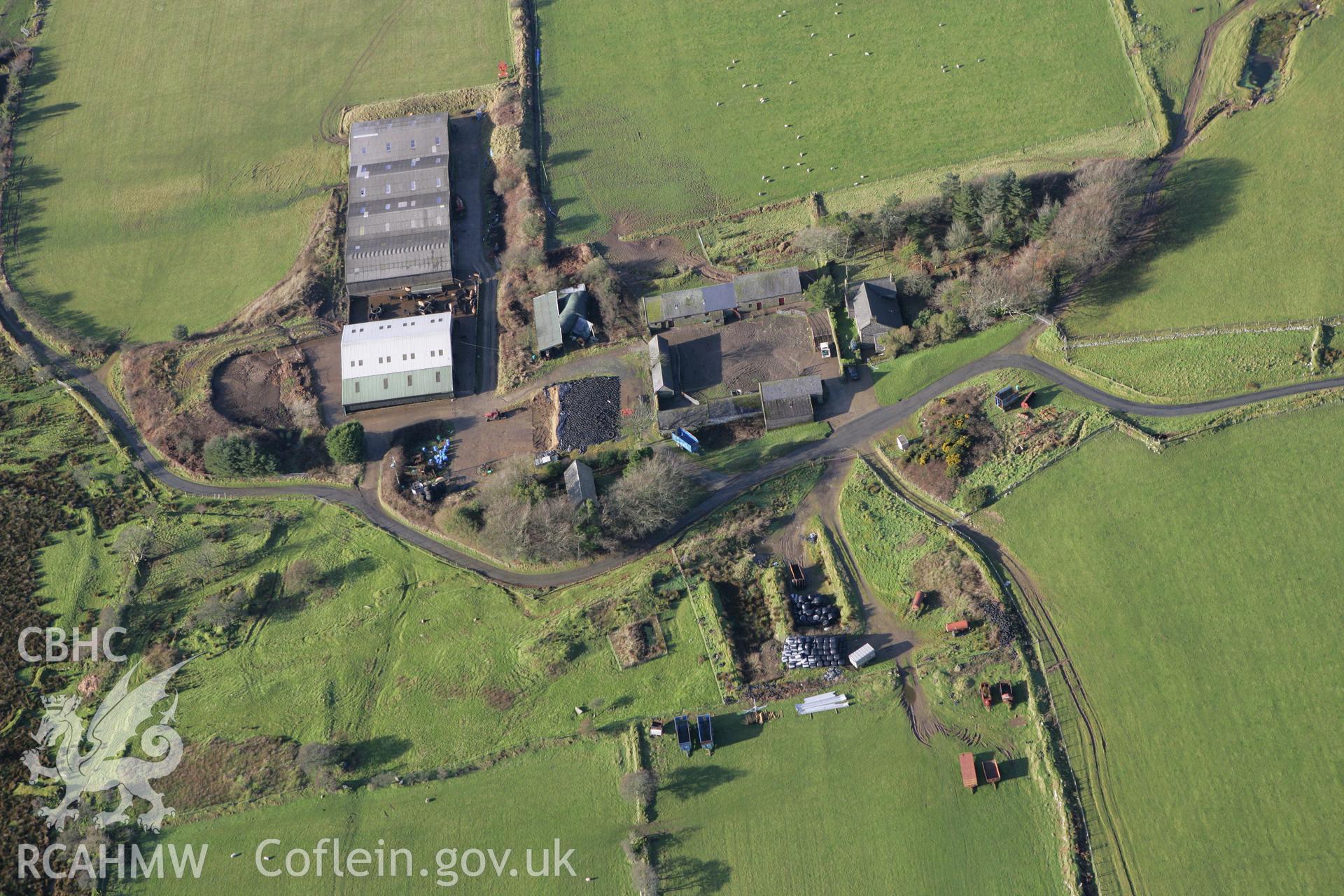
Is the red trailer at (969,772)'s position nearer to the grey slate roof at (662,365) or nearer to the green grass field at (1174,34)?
the grey slate roof at (662,365)

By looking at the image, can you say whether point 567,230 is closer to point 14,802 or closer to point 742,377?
point 742,377

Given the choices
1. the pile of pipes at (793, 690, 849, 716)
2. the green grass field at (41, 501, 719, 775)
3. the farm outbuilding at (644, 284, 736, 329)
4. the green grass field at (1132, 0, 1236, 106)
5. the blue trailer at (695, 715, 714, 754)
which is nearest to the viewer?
the blue trailer at (695, 715, 714, 754)

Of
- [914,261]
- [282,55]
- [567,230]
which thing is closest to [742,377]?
[914,261]

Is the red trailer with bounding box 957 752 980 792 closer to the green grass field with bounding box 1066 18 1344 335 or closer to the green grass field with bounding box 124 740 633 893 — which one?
the green grass field with bounding box 124 740 633 893

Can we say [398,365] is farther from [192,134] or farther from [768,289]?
[192,134]

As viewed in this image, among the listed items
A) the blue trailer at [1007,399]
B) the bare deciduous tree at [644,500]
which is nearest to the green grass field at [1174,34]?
the blue trailer at [1007,399]

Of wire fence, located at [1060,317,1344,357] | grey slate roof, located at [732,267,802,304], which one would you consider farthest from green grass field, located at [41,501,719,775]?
wire fence, located at [1060,317,1344,357]

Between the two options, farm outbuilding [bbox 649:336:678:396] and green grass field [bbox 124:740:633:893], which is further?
farm outbuilding [bbox 649:336:678:396]
